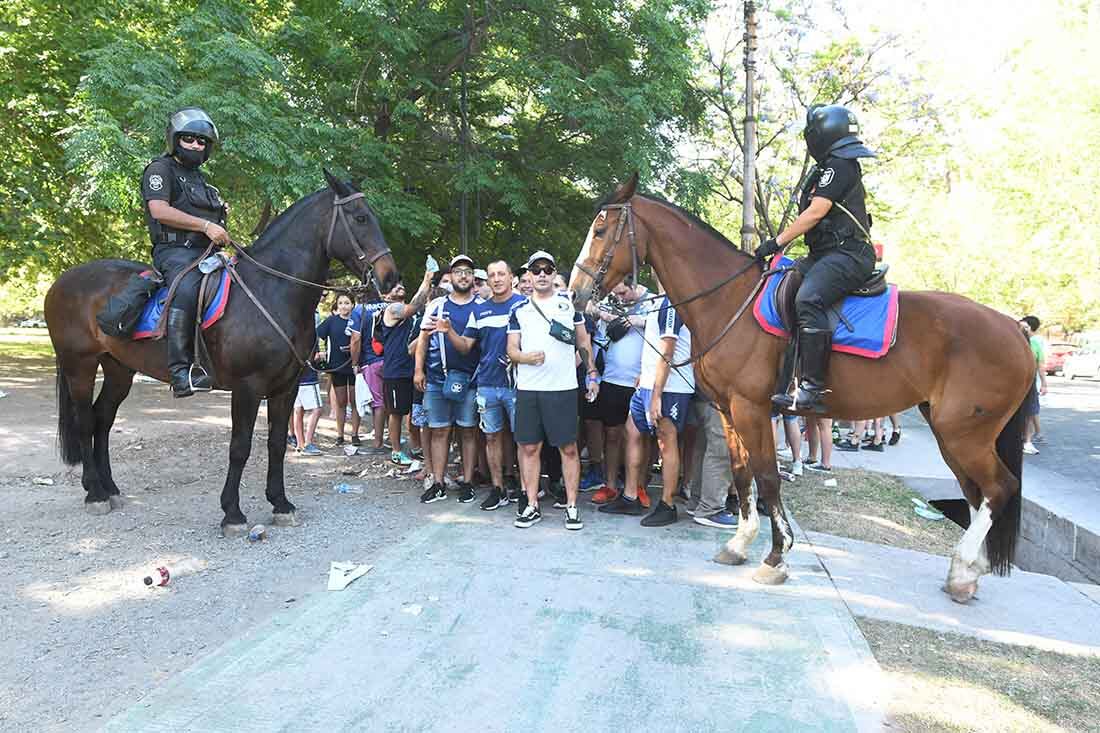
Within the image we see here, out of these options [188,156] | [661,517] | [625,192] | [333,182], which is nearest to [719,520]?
[661,517]

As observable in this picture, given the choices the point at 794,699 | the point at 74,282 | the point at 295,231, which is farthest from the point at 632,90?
the point at 794,699

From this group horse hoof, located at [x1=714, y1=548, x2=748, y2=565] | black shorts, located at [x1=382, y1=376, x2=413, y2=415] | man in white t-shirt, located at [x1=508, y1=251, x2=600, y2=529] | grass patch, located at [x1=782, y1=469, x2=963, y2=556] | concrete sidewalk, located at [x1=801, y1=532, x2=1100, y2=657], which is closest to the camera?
concrete sidewalk, located at [x1=801, y1=532, x2=1100, y2=657]

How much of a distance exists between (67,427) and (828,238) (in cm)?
728

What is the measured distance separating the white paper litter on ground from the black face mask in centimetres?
371

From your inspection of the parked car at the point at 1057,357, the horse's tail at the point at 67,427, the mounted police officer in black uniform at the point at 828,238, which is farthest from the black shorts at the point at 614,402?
the parked car at the point at 1057,357

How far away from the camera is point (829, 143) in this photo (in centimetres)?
496

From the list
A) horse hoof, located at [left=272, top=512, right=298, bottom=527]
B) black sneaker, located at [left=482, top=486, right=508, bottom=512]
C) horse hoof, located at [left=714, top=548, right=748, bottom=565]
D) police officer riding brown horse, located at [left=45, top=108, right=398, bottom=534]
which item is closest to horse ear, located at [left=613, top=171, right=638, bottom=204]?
police officer riding brown horse, located at [left=45, top=108, right=398, bottom=534]

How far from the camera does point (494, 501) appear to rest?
22.5 ft

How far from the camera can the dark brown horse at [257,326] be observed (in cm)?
594

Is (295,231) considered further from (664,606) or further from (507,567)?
(664,606)

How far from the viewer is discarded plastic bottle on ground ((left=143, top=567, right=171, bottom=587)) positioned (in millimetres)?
4781

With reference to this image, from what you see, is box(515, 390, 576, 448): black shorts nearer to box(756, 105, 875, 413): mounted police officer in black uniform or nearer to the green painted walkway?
the green painted walkway

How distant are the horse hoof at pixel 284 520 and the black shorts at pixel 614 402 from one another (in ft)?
10.4

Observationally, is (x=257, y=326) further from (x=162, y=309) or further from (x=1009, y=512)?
(x=1009, y=512)
